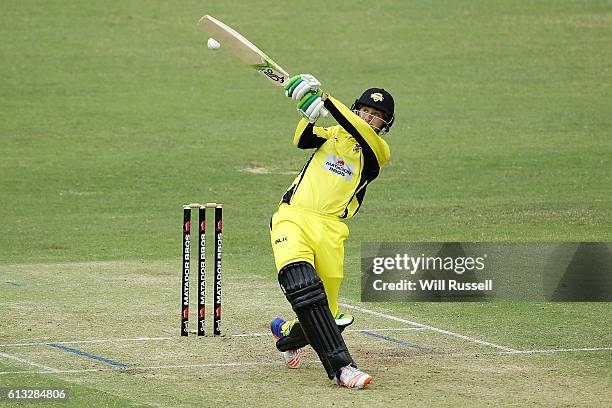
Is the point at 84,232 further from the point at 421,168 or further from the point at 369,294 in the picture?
the point at 421,168

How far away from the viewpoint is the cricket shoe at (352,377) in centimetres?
925

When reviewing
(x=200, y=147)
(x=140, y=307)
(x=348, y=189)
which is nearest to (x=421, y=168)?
(x=200, y=147)

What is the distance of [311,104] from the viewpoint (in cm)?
943

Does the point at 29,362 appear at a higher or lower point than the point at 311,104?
lower

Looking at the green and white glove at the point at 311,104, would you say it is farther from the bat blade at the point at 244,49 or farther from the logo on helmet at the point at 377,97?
the logo on helmet at the point at 377,97

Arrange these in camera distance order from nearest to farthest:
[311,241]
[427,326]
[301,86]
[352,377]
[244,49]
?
[352,377]
[301,86]
[311,241]
[244,49]
[427,326]

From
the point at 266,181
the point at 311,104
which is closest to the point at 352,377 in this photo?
the point at 311,104

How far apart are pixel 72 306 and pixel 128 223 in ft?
19.9

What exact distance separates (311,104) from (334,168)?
558 millimetres

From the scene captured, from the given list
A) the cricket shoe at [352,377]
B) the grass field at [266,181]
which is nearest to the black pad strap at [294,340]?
the grass field at [266,181]

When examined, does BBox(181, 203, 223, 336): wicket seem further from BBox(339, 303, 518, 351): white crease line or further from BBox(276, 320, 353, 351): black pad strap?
BBox(339, 303, 518, 351): white crease line

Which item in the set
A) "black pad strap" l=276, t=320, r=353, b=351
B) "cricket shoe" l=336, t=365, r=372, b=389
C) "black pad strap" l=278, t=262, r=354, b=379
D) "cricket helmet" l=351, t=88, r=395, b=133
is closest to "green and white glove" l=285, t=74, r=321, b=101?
"cricket helmet" l=351, t=88, r=395, b=133

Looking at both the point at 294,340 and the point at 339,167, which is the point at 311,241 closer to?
the point at 339,167

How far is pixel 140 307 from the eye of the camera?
1226cm
